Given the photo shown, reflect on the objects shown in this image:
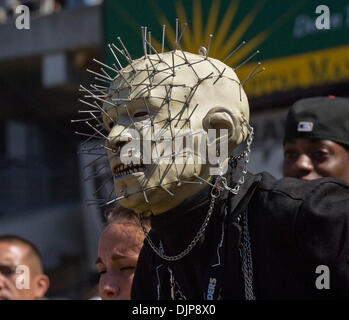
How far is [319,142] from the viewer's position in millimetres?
2846

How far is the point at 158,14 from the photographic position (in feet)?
19.8

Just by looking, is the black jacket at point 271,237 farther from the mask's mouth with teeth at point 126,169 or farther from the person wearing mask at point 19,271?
the person wearing mask at point 19,271

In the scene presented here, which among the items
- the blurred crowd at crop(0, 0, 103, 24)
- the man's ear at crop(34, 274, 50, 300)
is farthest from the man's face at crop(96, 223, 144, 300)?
the blurred crowd at crop(0, 0, 103, 24)

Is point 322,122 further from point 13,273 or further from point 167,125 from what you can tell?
point 13,273

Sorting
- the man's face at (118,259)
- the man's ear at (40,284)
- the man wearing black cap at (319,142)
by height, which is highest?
the man wearing black cap at (319,142)

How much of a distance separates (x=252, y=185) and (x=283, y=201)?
0.13 metres

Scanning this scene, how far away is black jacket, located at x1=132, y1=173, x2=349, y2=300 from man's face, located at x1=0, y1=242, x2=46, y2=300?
1.46 meters

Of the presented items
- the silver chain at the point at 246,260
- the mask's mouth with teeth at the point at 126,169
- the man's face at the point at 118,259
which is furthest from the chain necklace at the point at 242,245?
the man's face at the point at 118,259

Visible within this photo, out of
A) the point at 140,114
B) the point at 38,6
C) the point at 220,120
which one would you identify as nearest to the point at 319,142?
the point at 220,120

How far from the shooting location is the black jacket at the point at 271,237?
166 cm

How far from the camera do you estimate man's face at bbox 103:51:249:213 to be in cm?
176

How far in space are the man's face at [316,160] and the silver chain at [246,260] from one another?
3.53 feet

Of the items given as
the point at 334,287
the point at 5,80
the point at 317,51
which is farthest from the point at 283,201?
the point at 5,80
